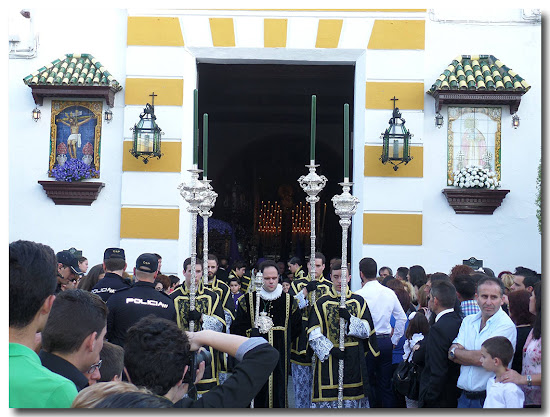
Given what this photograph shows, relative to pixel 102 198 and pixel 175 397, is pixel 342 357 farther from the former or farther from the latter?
pixel 102 198

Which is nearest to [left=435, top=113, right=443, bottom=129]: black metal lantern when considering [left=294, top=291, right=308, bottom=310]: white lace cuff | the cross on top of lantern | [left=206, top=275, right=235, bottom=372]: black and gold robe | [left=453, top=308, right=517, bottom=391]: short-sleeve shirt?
[left=294, top=291, right=308, bottom=310]: white lace cuff

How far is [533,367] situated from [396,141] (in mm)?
5745

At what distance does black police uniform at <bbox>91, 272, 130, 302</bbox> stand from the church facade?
382 cm

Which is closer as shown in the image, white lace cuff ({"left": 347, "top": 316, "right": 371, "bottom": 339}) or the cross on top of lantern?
white lace cuff ({"left": 347, "top": 316, "right": 371, "bottom": 339})

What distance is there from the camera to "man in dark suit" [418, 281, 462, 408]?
5.19m

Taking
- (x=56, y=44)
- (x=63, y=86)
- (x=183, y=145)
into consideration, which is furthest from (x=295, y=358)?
(x=56, y=44)

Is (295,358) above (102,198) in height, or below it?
below

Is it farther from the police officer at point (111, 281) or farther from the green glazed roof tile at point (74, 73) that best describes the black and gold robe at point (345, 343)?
the green glazed roof tile at point (74, 73)

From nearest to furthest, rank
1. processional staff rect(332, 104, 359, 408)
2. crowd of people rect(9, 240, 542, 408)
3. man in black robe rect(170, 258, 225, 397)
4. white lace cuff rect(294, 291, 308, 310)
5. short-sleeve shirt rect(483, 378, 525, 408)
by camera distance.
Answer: crowd of people rect(9, 240, 542, 408) < short-sleeve shirt rect(483, 378, 525, 408) < processional staff rect(332, 104, 359, 408) < man in black robe rect(170, 258, 225, 397) < white lace cuff rect(294, 291, 308, 310)

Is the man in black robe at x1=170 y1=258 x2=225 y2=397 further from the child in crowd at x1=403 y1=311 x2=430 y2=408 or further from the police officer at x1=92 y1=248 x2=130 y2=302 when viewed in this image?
the child in crowd at x1=403 y1=311 x2=430 y2=408

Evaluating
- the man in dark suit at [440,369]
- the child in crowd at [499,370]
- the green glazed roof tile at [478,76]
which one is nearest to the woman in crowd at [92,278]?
the man in dark suit at [440,369]

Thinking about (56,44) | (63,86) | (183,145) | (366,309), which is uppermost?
(56,44)

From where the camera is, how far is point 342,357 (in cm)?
590

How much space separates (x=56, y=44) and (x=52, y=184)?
2.22m
